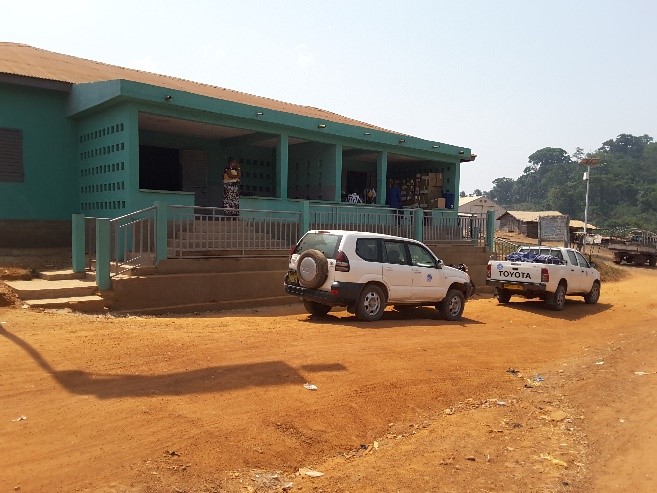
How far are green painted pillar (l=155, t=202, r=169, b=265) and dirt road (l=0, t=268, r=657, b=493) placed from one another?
2.06m

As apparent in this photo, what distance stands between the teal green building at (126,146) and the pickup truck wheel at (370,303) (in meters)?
5.93

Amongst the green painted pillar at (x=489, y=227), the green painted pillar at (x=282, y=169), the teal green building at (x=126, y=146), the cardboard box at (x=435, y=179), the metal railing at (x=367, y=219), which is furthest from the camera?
the cardboard box at (x=435, y=179)

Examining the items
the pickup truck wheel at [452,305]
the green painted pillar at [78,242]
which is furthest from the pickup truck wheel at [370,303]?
the green painted pillar at [78,242]

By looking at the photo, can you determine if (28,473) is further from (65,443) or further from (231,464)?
(231,464)

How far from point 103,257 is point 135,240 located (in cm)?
128

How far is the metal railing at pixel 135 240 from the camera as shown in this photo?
405 inches

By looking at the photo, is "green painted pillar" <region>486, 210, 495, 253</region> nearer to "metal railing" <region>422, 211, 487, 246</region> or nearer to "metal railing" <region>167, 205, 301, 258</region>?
"metal railing" <region>422, 211, 487, 246</region>

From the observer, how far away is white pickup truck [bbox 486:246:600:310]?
13.7 m

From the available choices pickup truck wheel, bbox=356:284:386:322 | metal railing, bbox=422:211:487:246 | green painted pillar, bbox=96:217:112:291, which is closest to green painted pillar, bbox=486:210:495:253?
metal railing, bbox=422:211:487:246

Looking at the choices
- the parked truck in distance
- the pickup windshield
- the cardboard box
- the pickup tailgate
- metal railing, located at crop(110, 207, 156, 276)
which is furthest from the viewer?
the parked truck in distance

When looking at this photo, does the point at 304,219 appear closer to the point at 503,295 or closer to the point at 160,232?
the point at 160,232

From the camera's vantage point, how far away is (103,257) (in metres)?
9.80

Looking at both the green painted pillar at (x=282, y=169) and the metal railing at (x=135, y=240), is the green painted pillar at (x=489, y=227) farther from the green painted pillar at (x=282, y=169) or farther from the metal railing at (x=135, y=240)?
the metal railing at (x=135, y=240)

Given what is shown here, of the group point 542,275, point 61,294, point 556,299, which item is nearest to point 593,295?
point 556,299
